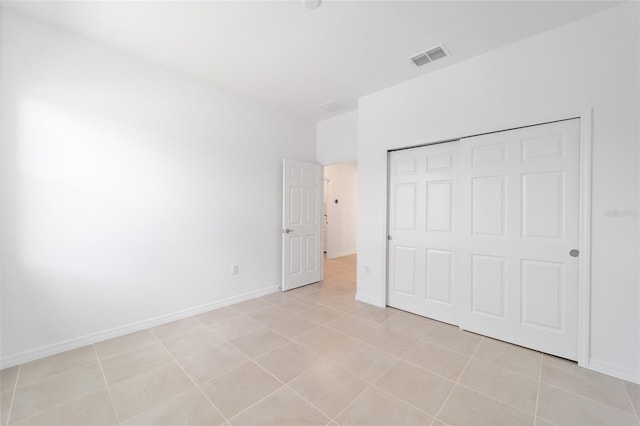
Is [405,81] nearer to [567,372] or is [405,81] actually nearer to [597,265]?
[597,265]

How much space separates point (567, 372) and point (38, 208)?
4737mm

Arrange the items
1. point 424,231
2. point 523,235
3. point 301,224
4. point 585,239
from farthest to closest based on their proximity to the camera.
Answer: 1. point 301,224
2. point 424,231
3. point 523,235
4. point 585,239

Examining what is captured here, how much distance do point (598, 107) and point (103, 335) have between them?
5.02 meters

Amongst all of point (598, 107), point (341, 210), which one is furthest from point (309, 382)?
point (341, 210)

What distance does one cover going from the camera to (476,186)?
280 centimetres

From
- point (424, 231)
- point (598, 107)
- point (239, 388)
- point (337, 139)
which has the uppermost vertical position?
point (337, 139)

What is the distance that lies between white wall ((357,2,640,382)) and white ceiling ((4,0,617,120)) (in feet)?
0.57

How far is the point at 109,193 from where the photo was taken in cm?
265

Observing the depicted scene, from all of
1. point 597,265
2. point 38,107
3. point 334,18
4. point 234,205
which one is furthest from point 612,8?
point 38,107

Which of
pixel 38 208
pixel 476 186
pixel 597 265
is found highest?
pixel 476 186

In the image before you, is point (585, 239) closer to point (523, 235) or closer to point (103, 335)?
point (523, 235)

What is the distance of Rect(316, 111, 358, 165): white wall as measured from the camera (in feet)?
14.1

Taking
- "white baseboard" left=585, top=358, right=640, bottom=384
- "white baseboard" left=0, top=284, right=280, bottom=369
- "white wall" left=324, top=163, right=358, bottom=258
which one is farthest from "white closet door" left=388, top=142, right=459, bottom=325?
"white wall" left=324, top=163, right=358, bottom=258

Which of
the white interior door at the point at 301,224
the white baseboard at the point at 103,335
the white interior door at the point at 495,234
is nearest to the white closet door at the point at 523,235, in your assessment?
the white interior door at the point at 495,234
